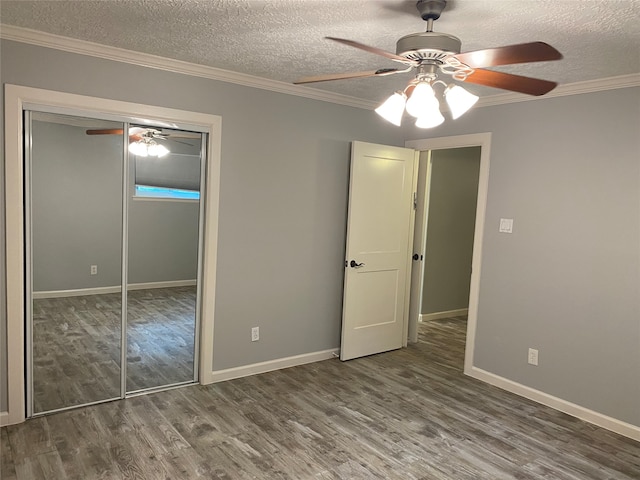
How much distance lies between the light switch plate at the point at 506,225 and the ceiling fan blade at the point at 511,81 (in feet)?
6.22

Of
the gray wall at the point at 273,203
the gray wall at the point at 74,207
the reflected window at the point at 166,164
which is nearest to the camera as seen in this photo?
the gray wall at the point at 74,207

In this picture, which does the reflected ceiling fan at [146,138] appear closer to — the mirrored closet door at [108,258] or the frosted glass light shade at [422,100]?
the mirrored closet door at [108,258]

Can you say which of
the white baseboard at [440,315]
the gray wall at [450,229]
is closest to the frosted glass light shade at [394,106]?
the gray wall at [450,229]

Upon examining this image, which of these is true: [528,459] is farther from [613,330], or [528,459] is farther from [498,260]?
[498,260]

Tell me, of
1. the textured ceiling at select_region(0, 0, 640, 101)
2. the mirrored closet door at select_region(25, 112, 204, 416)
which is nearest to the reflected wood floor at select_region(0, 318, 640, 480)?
the mirrored closet door at select_region(25, 112, 204, 416)

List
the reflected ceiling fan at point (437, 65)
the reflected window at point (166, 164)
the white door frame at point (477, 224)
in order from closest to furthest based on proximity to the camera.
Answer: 1. the reflected ceiling fan at point (437, 65)
2. the reflected window at point (166, 164)
3. the white door frame at point (477, 224)

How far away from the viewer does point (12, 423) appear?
2912 millimetres

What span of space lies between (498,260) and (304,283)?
1657 mm

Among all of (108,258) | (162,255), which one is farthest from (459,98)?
(108,258)

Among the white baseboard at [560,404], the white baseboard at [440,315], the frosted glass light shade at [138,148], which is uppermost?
the frosted glass light shade at [138,148]

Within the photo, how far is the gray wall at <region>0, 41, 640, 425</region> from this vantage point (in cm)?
315

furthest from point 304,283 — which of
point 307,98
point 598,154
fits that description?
point 598,154

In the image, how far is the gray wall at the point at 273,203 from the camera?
342 cm

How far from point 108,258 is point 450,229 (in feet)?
13.5
